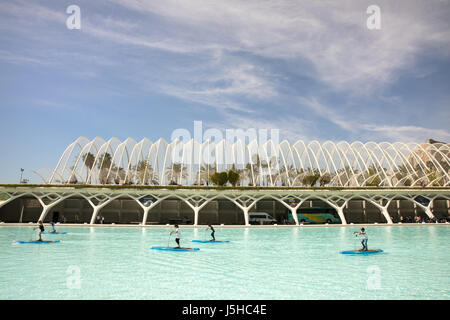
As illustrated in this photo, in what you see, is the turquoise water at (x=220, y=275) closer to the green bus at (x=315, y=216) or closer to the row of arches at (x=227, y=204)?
the row of arches at (x=227, y=204)

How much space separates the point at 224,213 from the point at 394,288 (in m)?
50.9

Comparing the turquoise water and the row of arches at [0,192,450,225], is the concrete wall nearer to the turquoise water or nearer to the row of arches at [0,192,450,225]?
the row of arches at [0,192,450,225]

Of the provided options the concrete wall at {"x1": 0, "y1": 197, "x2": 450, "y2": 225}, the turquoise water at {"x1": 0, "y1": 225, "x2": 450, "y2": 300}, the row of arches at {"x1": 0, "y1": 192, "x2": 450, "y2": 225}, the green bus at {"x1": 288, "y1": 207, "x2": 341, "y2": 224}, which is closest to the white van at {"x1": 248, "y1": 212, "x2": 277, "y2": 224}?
the row of arches at {"x1": 0, "y1": 192, "x2": 450, "y2": 225}

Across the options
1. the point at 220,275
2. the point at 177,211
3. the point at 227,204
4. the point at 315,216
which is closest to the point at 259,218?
the point at 227,204

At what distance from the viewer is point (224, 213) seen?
61.0 metres

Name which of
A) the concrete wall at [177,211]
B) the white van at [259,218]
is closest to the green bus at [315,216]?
the white van at [259,218]

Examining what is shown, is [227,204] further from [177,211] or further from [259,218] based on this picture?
[177,211]

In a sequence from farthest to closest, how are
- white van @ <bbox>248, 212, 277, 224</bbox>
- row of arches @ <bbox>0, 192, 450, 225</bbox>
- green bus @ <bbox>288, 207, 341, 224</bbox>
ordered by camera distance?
green bus @ <bbox>288, 207, 341, 224</bbox> → white van @ <bbox>248, 212, 277, 224</bbox> → row of arches @ <bbox>0, 192, 450, 225</bbox>
